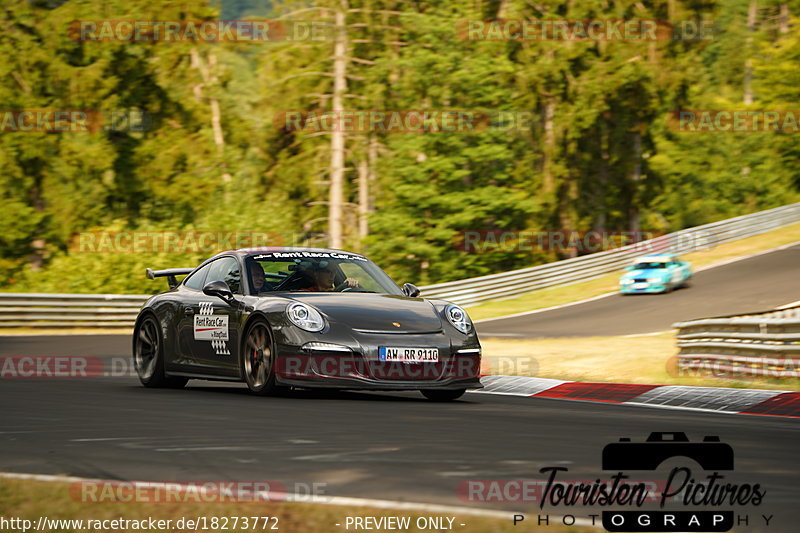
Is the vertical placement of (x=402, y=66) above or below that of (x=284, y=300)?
above

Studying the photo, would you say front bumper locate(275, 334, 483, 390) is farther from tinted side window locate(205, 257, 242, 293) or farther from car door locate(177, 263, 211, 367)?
car door locate(177, 263, 211, 367)

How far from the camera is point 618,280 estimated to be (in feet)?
124

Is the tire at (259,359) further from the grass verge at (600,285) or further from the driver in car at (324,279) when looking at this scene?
the grass verge at (600,285)

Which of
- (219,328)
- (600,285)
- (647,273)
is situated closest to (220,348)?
(219,328)

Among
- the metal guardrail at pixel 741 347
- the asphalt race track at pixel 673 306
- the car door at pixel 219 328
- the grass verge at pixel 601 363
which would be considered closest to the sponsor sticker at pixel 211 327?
the car door at pixel 219 328

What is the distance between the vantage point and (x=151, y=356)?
12992 mm

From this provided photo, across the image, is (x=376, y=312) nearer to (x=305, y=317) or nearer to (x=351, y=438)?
(x=305, y=317)

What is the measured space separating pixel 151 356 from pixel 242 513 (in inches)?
328

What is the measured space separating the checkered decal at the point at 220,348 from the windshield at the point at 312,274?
0.58 metres

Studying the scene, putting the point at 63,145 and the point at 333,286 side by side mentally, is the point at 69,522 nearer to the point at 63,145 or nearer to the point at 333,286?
the point at 333,286

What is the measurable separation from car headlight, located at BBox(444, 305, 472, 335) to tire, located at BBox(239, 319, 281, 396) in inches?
66.5

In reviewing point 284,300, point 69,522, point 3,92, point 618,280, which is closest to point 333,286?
point 284,300

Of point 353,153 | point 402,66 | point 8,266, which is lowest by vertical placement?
point 8,266

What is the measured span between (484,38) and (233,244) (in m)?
16.2
